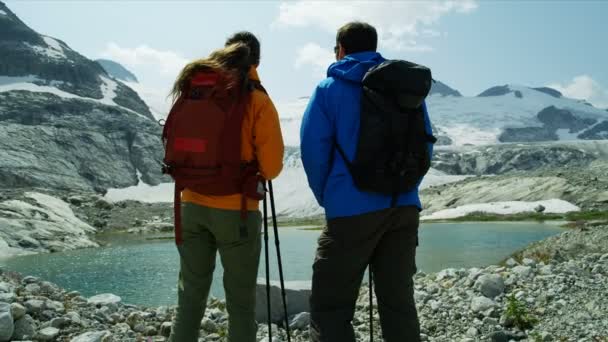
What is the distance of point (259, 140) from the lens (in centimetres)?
479

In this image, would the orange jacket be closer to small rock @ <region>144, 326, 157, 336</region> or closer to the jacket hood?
the jacket hood

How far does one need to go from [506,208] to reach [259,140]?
81.5 m

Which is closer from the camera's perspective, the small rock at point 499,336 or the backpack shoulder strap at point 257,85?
the backpack shoulder strap at point 257,85

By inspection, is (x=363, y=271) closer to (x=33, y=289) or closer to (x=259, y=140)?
(x=259, y=140)

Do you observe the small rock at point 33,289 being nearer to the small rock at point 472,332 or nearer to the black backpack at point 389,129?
the small rock at point 472,332

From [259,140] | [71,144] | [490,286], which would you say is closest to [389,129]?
[259,140]

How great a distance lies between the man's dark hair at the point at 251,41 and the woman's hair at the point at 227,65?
19 cm

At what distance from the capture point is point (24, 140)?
116 meters

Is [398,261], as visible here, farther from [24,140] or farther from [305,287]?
[24,140]

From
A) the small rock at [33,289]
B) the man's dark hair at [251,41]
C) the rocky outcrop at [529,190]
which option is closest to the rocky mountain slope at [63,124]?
the rocky outcrop at [529,190]

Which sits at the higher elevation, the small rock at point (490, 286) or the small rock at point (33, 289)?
the small rock at point (490, 286)

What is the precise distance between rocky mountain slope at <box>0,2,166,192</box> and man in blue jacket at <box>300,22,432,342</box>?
109 meters

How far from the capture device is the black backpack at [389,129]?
457 cm

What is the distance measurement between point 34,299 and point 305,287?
4.67 m
